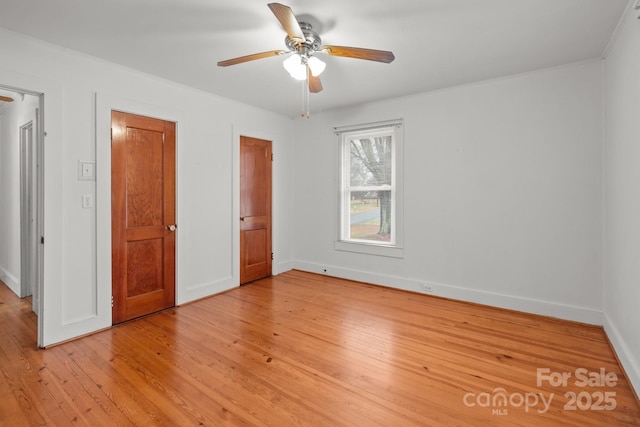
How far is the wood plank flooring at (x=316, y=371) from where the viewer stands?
1814mm

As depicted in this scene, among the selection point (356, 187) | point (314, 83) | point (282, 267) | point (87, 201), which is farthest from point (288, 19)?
point (282, 267)

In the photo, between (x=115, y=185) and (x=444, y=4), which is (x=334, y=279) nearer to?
(x=115, y=185)

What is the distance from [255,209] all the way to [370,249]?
179 cm

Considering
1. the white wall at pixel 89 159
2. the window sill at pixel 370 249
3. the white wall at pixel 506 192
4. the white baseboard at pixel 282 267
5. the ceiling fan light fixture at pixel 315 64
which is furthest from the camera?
the white baseboard at pixel 282 267

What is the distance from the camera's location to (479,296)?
143 inches

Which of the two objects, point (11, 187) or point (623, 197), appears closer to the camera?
point (623, 197)

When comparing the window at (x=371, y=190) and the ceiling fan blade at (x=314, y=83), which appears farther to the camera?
the window at (x=371, y=190)

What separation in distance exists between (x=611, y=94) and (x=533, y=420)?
2719 mm

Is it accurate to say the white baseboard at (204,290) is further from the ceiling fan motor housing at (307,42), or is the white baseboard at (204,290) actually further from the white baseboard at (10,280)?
the ceiling fan motor housing at (307,42)

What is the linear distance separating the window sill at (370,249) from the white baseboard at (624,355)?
6.88ft

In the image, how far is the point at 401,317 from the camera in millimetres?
3277

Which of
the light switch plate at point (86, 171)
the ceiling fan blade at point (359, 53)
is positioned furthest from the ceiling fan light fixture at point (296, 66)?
the light switch plate at point (86, 171)

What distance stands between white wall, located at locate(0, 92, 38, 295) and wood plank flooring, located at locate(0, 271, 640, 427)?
0.92m

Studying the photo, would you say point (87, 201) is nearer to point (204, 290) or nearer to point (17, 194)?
point (204, 290)
